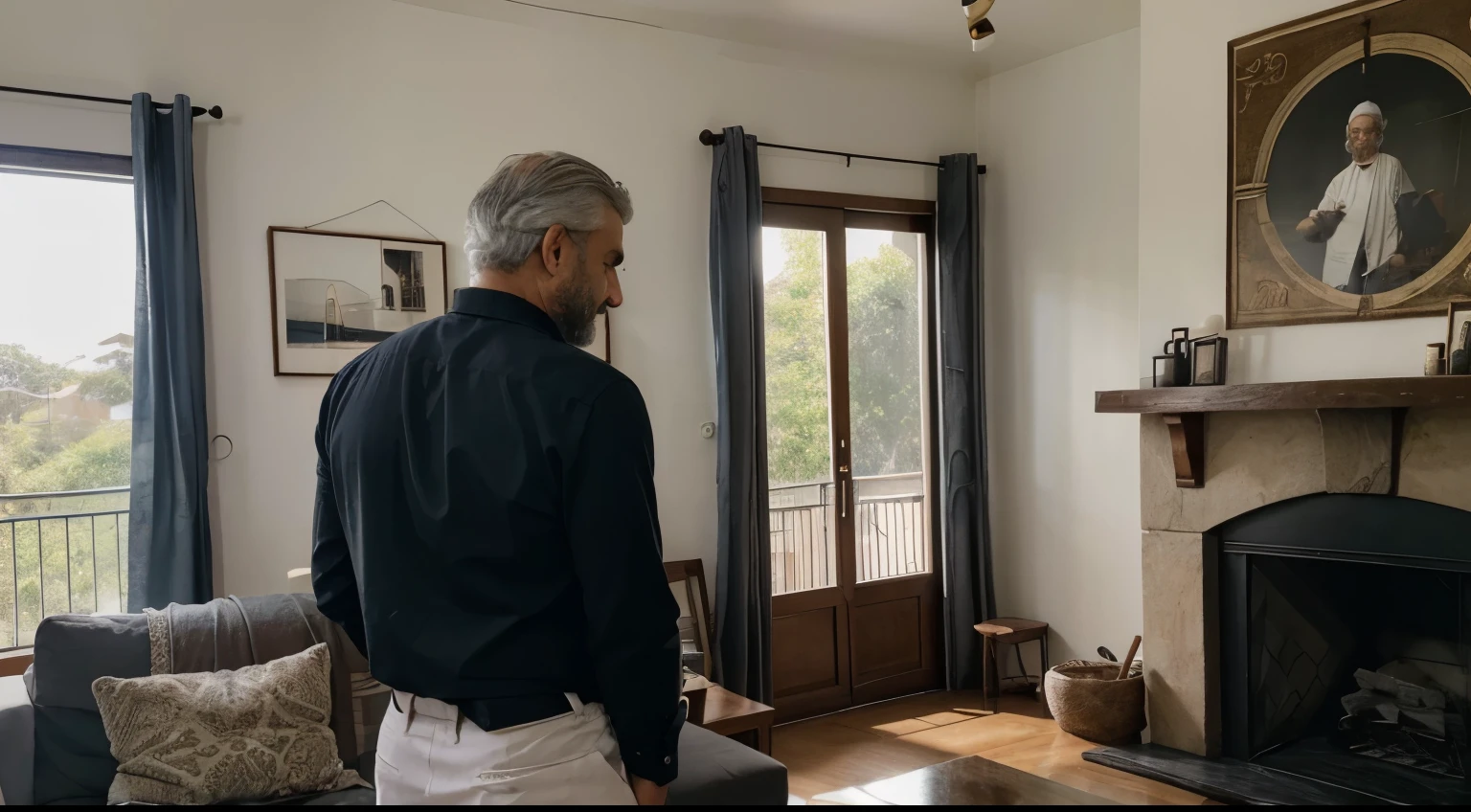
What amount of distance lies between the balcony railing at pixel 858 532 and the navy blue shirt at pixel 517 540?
135 inches

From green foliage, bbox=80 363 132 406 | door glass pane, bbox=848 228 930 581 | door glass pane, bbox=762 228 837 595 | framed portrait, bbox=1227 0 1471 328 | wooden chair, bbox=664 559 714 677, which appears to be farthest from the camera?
door glass pane, bbox=848 228 930 581

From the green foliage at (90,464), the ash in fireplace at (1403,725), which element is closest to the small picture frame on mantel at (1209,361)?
the ash in fireplace at (1403,725)

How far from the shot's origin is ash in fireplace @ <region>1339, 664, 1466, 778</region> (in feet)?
11.0

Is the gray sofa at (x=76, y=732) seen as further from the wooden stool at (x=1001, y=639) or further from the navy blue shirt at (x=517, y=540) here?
the wooden stool at (x=1001, y=639)

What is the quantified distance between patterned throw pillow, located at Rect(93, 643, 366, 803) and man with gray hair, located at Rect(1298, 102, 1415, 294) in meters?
3.31

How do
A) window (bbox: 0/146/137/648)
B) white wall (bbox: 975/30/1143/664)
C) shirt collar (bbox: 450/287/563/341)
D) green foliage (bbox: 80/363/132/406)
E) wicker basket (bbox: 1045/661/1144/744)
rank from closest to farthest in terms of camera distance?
shirt collar (bbox: 450/287/563/341), window (bbox: 0/146/137/648), green foliage (bbox: 80/363/132/406), wicker basket (bbox: 1045/661/1144/744), white wall (bbox: 975/30/1143/664)

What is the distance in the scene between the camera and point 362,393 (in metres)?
1.41

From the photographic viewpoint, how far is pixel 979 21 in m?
2.57

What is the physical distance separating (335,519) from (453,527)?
0.43 metres

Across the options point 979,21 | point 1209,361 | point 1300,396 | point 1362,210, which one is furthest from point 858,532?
point 979,21

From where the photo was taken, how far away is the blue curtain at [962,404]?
507 centimetres

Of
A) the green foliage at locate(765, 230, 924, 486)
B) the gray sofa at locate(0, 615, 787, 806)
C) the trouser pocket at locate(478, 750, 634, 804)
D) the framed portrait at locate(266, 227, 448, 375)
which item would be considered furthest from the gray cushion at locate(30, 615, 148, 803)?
the green foliage at locate(765, 230, 924, 486)

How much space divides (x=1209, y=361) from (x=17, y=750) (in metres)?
3.68

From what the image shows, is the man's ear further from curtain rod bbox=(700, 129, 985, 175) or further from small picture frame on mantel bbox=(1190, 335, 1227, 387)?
curtain rod bbox=(700, 129, 985, 175)
